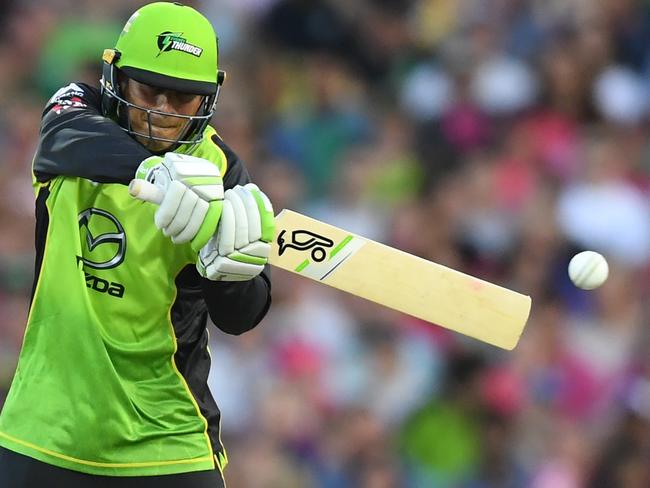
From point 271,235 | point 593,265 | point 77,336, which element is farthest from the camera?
point 593,265

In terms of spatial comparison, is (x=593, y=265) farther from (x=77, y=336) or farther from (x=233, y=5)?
(x=233, y=5)

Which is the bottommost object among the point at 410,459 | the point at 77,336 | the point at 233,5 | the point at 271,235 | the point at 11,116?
the point at 410,459

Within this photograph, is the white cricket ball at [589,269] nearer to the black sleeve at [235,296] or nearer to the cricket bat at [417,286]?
the cricket bat at [417,286]

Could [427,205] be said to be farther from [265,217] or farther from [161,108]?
[265,217]

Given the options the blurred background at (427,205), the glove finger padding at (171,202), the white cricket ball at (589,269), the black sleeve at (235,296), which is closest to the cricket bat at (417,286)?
the black sleeve at (235,296)

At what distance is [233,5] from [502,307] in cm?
429

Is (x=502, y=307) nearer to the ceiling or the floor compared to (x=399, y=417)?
nearer to the ceiling

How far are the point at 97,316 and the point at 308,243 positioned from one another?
0.55m

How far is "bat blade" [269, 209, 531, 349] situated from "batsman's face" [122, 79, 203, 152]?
1.45 feet

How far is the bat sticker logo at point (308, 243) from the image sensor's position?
123 inches

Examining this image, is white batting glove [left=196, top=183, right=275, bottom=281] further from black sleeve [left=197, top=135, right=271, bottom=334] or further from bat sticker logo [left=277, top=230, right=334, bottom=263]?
bat sticker logo [left=277, top=230, right=334, bottom=263]

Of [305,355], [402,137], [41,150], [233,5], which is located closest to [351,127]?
[402,137]

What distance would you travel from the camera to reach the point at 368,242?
3.17 m

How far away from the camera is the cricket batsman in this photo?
9.45 feet
